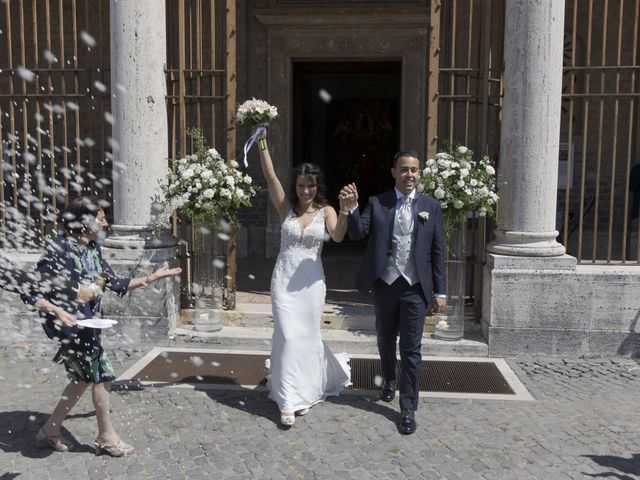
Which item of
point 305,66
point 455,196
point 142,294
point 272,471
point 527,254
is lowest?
point 272,471

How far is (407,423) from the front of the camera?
4570mm

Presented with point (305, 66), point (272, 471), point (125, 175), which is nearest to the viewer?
point (272, 471)

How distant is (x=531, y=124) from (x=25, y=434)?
4852mm

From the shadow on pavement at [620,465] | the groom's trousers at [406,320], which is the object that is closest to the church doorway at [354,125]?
the groom's trousers at [406,320]

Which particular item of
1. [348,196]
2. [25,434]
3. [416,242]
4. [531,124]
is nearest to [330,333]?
[416,242]

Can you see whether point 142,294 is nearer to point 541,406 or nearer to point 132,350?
point 132,350

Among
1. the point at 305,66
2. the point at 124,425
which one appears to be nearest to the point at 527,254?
the point at 124,425

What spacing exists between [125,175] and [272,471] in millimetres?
3620

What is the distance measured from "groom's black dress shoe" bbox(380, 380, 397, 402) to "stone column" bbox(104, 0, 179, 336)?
8.18ft

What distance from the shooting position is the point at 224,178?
20.9 feet

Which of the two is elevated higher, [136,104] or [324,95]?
[324,95]

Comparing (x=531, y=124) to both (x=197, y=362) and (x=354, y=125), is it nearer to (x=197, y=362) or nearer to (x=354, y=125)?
(x=197, y=362)

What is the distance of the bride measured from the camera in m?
4.89

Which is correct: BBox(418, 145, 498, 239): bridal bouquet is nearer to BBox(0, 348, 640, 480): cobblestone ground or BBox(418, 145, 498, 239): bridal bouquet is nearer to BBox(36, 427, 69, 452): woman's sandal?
BBox(0, 348, 640, 480): cobblestone ground
